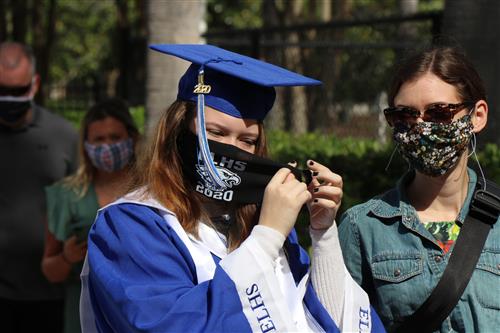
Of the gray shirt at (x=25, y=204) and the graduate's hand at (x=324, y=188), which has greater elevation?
the graduate's hand at (x=324, y=188)

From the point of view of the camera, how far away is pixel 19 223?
5.21 m

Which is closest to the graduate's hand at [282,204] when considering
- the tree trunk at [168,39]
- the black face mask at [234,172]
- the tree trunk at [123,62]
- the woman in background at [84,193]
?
the black face mask at [234,172]

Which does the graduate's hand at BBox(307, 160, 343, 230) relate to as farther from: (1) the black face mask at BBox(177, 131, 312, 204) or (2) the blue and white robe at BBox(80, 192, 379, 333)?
(2) the blue and white robe at BBox(80, 192, 379, 333)

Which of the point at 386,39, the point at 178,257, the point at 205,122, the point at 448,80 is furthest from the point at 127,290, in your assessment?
the point at 386,39

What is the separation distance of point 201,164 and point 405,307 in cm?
88

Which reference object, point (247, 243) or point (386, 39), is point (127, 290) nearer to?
point (247, 243)

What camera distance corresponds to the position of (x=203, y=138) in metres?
2.52

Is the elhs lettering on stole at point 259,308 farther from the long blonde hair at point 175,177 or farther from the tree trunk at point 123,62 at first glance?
the tree trunk at point 123,62

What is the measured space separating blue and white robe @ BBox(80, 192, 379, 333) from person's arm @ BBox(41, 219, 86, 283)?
210 centimetres

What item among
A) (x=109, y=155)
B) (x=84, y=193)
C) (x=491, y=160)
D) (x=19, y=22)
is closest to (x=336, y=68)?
(x=491, y=160)

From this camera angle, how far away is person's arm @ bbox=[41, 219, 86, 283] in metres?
4.60

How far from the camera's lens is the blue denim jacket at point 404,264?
9.18 feet

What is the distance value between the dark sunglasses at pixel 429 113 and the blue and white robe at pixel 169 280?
2.56 ft

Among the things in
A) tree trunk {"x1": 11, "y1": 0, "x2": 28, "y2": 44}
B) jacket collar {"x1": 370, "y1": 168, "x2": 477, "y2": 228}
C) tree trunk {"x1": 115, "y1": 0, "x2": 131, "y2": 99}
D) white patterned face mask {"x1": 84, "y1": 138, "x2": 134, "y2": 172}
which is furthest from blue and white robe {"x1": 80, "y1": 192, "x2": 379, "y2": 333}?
tree trunk {"x1": 11, "y1": 0, "x2": 28, "y2": 44}
